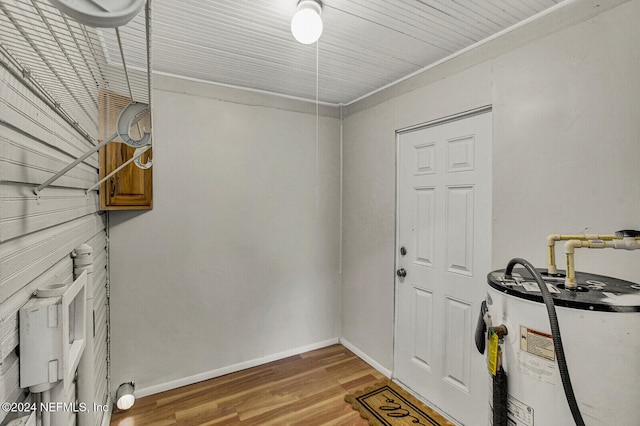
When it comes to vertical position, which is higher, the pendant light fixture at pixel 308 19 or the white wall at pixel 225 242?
the pendant light fixture at pixel 308 19

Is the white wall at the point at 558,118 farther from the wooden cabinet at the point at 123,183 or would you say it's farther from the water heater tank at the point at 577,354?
the wooden cabinet at the point at 123,183

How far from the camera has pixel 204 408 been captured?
2.20 meters

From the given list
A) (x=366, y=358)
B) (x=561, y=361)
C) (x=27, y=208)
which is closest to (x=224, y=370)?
(x=366, y=358)

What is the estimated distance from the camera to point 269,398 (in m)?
2.32

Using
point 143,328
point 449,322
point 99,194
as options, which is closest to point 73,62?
point 99,194

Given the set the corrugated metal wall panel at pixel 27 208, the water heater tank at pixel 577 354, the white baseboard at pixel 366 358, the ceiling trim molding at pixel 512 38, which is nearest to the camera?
the corrugated metal wall panel at pixel 27 208

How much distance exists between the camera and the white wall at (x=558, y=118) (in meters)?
1.32

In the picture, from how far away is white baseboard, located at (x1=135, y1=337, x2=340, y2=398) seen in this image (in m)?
2.35

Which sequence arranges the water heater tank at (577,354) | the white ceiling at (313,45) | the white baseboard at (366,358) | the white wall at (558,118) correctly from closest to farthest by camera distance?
the water heater tank at (577,354) < the white wall at (558,118) < the white ceiling at (313,45) < the white baseboard at (366,358)

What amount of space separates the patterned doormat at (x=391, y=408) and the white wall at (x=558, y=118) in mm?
1232

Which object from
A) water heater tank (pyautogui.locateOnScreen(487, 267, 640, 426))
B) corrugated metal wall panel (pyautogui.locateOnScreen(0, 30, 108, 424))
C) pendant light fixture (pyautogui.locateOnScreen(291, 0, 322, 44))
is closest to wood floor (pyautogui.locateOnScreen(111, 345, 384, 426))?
corrugated metal wall panel (pyautogui.locateOnScreen(0, 30, 108, 424))

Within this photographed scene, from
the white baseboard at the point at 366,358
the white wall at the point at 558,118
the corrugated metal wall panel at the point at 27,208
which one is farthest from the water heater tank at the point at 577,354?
the white baseboard at the point at 366,358

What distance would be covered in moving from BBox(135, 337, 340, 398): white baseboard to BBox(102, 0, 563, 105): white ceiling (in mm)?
2435

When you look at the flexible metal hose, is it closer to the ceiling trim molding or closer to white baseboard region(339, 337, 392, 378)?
the ceiling trim molding
